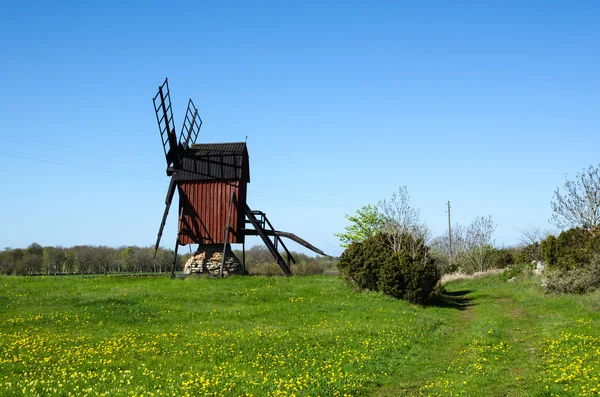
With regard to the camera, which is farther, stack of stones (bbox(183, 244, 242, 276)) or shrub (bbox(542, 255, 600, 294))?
stack of stones (bbox(183, 244, 242, 276))

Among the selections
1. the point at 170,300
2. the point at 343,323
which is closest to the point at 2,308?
the point at 170,300

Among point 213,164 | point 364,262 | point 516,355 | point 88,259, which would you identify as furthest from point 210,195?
point 88,259

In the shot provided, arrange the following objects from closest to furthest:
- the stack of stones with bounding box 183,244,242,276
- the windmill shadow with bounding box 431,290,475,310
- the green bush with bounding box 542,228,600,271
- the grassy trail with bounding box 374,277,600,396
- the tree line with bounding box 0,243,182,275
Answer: the grassy trail with bounding box 374,277,600,396 → the green bush with bounding box 542,228,600,271 → the windmill shadow with bounding box 431,290,475,310 → the stack of stones with bounding box 183,244,242,276 → the tree line with bounding box 0,243,182,275

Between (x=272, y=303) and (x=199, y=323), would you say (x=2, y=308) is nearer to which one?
(x=199, y=323)

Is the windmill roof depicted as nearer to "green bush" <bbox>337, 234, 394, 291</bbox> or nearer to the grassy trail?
"green bush" <bbox>337, 234, 394, 291</bbox>

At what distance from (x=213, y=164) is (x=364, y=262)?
1686 centimetres

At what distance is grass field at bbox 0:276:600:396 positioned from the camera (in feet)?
42.0

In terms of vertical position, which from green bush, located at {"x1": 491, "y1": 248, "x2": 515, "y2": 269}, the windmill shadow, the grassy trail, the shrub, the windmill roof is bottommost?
the grassy trail

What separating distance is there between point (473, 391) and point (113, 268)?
94.2 meters

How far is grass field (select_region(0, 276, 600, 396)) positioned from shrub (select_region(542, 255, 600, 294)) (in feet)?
3.72

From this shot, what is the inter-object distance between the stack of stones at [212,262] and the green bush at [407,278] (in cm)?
1497

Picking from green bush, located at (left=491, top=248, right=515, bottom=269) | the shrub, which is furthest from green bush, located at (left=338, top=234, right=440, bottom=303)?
green bush, located at (left=491, top=248, right=515, bottom=269)

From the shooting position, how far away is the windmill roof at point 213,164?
1688 inches

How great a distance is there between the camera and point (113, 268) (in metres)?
98.3
